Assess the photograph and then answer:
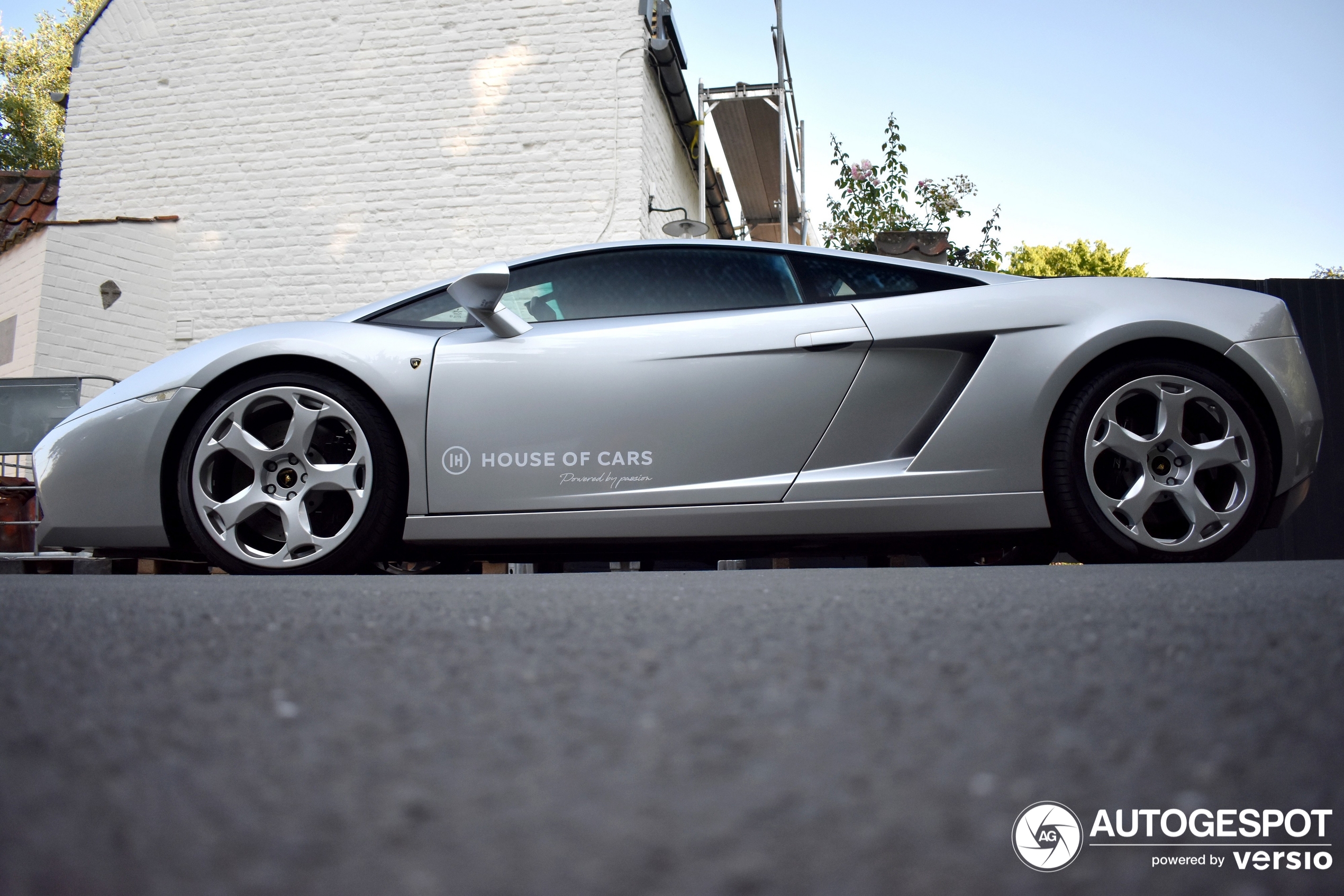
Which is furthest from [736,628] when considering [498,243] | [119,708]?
[498,243]

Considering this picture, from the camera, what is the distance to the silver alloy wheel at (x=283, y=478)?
8.83 feet

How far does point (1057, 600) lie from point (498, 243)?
23.5 feet

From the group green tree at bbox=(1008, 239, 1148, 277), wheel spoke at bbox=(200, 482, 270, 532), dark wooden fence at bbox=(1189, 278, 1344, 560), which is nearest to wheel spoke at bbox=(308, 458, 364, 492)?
wheel spoke at bbox=(200, 482, 270, 532)

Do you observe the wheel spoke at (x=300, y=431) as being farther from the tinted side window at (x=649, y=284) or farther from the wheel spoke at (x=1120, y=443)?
the wheel spoke at (x=1120, y=443)

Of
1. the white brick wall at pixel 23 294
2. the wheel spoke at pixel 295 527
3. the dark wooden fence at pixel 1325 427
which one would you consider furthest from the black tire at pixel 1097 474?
the white brick wall at pixel 23 294

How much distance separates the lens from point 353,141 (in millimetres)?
8172

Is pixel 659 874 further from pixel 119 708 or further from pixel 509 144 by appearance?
pixel 509 144

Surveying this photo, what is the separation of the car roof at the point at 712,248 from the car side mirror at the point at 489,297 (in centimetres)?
16

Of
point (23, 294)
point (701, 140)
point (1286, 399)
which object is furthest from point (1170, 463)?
point (23, 294)

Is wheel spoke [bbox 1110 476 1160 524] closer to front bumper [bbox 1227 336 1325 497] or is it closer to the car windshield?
front bumper [bbox 1227 336 1325 497]

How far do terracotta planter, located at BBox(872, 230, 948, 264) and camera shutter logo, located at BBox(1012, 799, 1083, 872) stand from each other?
6.93 metres

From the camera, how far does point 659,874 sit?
406mm

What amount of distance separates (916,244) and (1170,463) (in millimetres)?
4762

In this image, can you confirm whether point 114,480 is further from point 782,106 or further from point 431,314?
point 782,106
